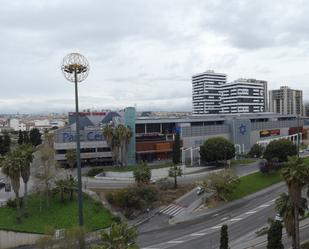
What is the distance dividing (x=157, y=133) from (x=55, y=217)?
5627 centimetres

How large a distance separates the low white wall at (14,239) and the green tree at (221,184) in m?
30.8

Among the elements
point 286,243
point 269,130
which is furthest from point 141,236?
point 269,130

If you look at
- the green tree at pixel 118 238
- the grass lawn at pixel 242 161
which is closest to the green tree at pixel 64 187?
the grass lawn at pixel 242 161

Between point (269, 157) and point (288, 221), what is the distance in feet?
162

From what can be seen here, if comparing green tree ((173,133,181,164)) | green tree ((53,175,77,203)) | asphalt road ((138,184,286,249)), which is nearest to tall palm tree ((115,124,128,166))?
green tree ((173,133,181,164))

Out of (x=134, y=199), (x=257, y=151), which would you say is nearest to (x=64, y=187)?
(x=134, y=199)

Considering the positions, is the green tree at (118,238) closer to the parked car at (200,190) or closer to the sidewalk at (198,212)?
the sidewalk at (198,212)

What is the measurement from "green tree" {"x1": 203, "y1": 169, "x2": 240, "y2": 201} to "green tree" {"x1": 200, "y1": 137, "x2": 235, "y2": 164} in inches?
893

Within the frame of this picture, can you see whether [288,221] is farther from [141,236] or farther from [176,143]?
[176,143]

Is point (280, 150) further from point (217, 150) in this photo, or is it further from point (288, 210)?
point (288, 210)

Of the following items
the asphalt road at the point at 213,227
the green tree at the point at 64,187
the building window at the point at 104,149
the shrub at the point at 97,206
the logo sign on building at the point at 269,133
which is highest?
the logo sign on building at the point at 269,133

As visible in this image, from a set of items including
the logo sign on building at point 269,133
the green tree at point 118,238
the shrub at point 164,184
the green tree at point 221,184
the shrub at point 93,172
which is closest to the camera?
the green tree at point 118,238

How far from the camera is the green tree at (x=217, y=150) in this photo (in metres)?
100

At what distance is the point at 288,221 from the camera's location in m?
44.9
